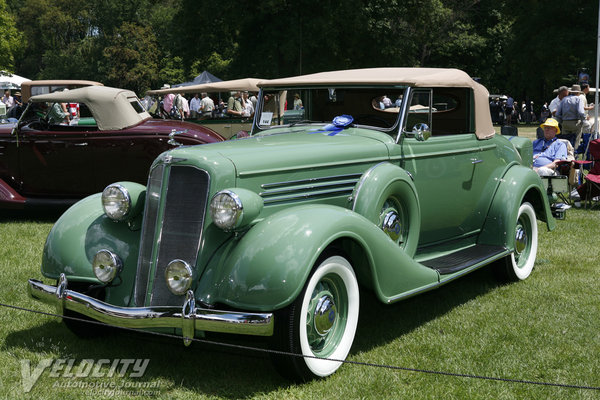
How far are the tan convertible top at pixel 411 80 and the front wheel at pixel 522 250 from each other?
33.8 inches

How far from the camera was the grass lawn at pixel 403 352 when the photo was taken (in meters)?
3.89

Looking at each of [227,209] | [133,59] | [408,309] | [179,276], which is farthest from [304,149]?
[133,59]

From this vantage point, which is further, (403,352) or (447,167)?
(447,167)

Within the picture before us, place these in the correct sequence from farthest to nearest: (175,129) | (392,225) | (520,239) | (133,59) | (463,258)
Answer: (133,59), (175,129), (520,239), (463,258), (392,225)

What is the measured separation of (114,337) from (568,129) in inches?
449

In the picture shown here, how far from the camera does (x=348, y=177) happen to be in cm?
476

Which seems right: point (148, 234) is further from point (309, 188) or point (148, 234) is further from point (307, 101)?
point (307, 101)

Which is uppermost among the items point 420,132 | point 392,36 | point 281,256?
point 392,36

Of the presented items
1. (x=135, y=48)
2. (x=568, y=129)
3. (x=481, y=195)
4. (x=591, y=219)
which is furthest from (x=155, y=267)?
(x=135, y=48)

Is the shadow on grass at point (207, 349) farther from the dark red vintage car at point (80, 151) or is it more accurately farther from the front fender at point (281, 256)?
the dark red vintage car at point (80, 151)

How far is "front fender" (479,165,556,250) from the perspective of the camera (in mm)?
5930

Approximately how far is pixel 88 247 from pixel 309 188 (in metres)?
1.48

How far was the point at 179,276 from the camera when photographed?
3.82 m

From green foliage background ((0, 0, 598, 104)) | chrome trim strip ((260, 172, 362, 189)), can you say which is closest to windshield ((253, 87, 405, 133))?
chrome trim strip ((260, 172, 362, 189))
